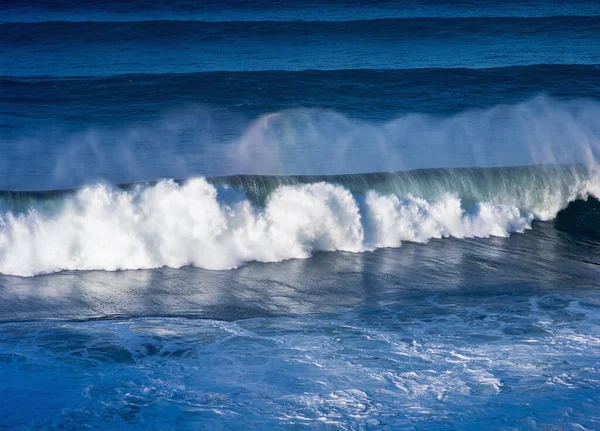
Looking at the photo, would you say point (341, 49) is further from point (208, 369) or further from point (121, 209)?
point (208, 369)

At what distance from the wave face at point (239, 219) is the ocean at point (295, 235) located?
0.03 m

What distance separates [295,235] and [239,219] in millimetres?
770

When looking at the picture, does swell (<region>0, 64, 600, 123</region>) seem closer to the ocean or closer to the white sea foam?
the ocean

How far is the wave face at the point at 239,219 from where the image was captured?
9.88 meters

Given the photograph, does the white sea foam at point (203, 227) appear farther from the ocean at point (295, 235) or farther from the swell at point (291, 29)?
the swell at point (291, 29)

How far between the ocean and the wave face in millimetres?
31

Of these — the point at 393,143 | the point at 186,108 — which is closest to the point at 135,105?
the point at 186,108

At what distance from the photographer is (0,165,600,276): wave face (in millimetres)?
9883

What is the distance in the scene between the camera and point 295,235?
1048 cm

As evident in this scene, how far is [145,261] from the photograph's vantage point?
9883 millimetres

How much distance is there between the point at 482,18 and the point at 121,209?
15.8m

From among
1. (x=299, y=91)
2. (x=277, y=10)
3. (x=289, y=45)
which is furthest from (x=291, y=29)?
(x=299, y=91)

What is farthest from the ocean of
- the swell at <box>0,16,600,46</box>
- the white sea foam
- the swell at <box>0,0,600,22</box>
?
the swell at <box>0,0,600,22</box>

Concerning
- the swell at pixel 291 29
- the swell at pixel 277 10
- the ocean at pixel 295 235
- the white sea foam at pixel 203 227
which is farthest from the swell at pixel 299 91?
the swell at pixel 277 10
